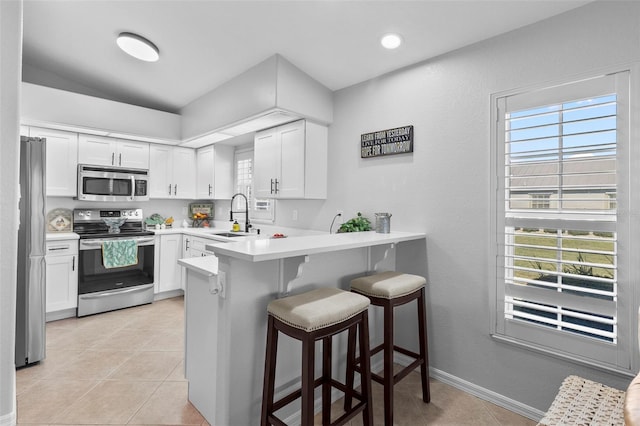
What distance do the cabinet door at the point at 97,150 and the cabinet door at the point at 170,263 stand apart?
1.18 m

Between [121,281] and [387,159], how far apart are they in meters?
3.49

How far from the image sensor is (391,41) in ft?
7.92

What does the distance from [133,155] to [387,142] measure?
3.42 metres

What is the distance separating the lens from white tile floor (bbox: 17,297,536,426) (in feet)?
6.54

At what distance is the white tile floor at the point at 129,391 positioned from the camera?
1.99 m

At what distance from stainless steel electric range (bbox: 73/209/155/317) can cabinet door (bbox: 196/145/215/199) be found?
99 cm

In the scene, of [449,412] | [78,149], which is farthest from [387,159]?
[78,149]

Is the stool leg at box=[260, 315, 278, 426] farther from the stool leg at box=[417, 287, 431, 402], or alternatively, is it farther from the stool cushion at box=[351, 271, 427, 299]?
the stool leg at box=[417, 287, 431, 402]

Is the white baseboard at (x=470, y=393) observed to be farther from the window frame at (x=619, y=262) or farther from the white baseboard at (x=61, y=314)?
the white baseboard at (x=61, y=314)

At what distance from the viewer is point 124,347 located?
2.92 meters

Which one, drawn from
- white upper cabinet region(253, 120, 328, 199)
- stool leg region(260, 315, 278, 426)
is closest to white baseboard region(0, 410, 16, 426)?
stool leg region(260, 315, 278, 426)

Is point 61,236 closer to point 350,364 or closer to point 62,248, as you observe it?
point 62,248

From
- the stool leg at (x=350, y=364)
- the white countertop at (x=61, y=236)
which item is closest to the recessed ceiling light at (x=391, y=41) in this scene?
the stool leg at (x=350, y=364)

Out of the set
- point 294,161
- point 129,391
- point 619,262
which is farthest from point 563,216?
point 129,391
